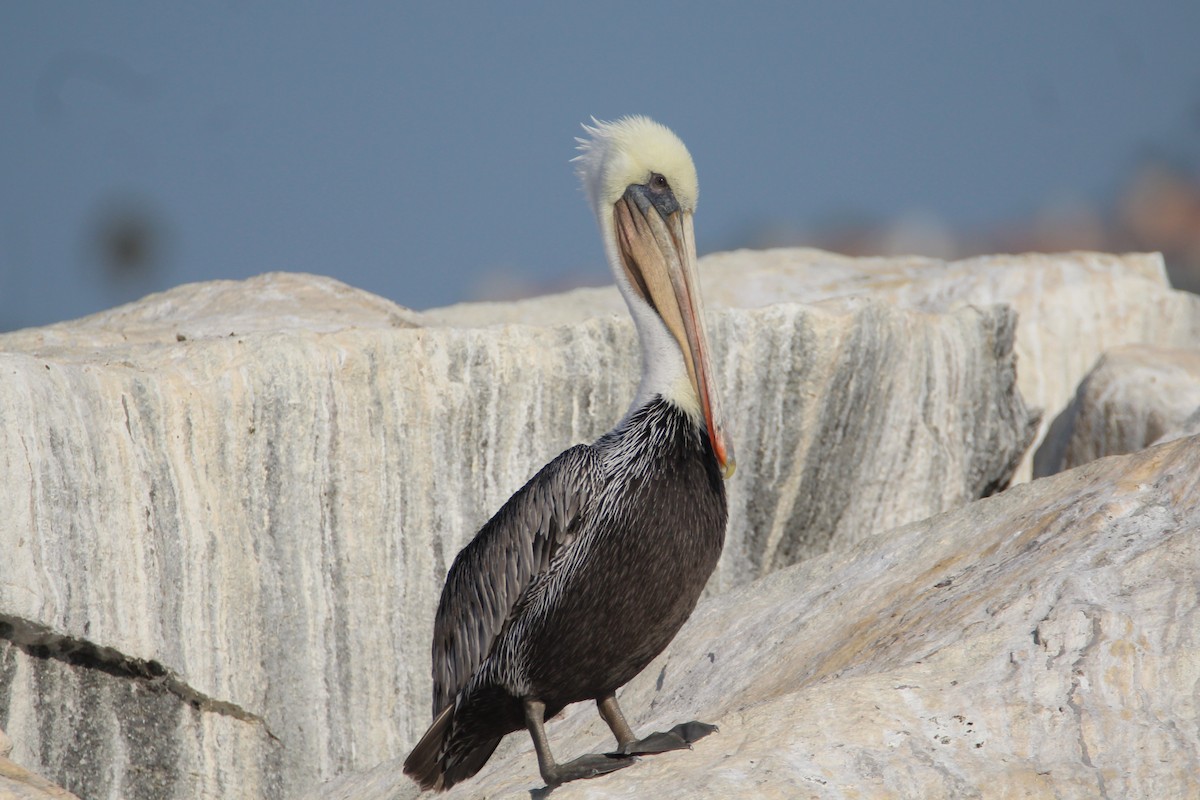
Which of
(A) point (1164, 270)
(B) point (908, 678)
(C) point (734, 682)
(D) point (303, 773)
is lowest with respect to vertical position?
(D) point (303, 773)

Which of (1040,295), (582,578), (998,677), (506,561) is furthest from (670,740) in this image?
(1040,295)

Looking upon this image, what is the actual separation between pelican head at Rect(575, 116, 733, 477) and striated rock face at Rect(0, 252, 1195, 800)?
6.48 ft

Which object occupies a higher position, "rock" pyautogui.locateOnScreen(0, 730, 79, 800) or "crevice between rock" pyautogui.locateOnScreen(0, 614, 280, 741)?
"rock" pyautogui.locateOnScreen(0, 730, 79, 800)

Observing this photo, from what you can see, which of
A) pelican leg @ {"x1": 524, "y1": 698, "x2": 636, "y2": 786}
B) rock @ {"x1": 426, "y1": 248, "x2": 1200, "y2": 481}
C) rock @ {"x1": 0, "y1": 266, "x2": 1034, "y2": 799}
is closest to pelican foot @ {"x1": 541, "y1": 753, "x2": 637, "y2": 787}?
pelican leg @ {"x1": 524, "y1": 698, "x2": 636, "y2": 786}

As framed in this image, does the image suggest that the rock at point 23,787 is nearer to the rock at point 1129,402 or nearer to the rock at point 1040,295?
the rock at point 1129,402

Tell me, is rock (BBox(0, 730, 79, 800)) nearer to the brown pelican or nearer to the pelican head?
the brown pelican

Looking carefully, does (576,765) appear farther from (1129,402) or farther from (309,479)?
(1129,402)

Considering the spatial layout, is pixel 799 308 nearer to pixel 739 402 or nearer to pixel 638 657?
pixel 739 402

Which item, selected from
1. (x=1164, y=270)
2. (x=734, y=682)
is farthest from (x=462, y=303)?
(x=1164, y=270)

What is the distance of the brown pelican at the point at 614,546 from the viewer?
447 centimetres

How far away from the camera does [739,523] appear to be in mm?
9750

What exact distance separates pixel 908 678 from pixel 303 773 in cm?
477

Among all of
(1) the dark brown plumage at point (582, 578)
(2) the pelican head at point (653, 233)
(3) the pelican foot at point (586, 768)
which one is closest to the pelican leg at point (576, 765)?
(3) the pelican foot at point (586, 768)

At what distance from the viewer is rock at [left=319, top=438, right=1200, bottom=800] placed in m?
3.91
